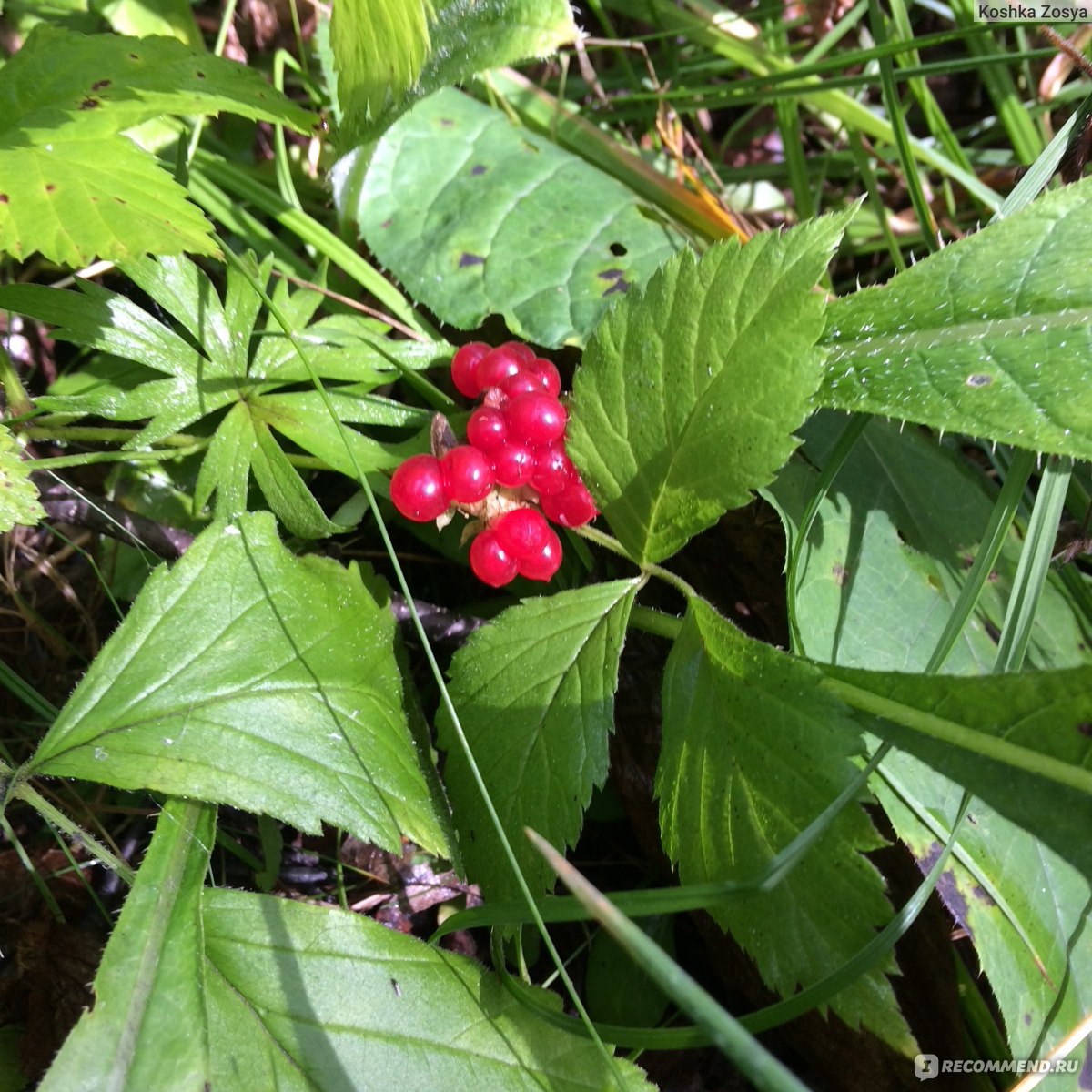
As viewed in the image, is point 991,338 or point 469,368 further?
point 469,368

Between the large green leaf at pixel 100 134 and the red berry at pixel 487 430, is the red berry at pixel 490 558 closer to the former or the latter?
the red berry at pixel 487 430

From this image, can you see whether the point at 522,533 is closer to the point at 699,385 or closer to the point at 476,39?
the point at 699,385

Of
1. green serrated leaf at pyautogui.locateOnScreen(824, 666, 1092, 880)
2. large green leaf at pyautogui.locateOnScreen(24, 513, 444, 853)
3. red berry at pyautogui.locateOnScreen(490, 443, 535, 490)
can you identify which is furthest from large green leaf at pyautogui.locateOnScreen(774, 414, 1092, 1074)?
large green leaf at pyautogui.locateOnScreen(24, 513, 444, 853)

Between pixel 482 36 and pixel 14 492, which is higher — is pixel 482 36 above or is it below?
above

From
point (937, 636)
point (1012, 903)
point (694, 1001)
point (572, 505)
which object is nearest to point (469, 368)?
point (572, 505)

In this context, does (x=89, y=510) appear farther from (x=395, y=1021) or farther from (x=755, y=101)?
(x=755, y=101)

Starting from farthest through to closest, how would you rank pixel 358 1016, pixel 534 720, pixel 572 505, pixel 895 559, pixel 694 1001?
pixel 895 559 → pixel 572 505 → pixel 534 720 → pixel 358 1016 → pixel 694 1001

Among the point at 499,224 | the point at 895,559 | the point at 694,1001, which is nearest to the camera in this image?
the point at 694,1001
